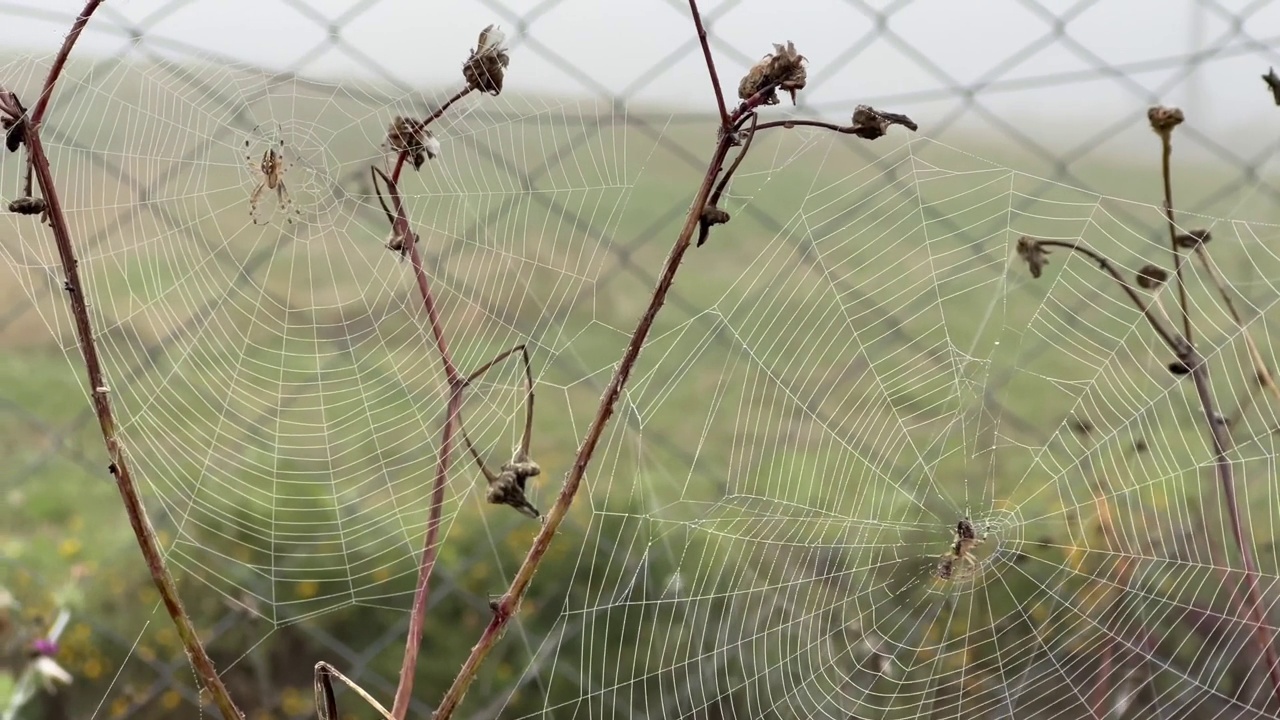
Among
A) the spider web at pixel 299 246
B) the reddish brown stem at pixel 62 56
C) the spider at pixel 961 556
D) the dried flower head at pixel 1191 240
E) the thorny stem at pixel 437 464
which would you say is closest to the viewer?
the reddish brown stem at pixel 62 56

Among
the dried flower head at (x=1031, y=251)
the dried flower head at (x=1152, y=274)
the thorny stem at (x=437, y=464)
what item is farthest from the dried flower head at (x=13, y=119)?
the dried flower head at (x=1152, y=274)

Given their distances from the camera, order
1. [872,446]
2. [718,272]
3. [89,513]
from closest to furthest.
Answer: [872,446], [718,272], [89,513]

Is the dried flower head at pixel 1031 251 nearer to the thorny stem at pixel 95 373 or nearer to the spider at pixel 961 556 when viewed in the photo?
the spider at pixel 961 556

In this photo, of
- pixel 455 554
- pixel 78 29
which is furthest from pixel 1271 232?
pixel 78 29

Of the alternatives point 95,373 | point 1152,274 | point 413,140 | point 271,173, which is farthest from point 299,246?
point 1152,274

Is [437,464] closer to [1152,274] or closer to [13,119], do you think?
[13,119]

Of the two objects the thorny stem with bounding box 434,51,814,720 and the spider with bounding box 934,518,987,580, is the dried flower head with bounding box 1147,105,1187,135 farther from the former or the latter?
the spider with bounding box 934,518,987,580

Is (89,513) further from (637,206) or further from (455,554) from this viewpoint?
(637,206)

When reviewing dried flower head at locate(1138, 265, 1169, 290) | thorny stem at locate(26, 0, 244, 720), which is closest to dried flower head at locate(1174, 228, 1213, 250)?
dried flower head at locate(1138, 265, 1169, 290)
